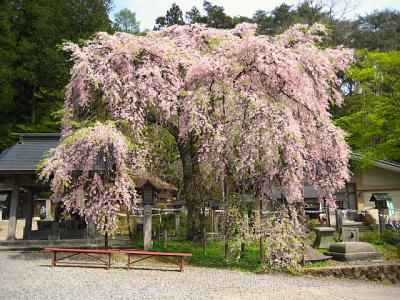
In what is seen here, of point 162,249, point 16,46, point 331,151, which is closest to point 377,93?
point 331,151

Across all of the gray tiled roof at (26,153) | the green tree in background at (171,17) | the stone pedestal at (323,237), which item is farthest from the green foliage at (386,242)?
the green tree in background at (171,17)

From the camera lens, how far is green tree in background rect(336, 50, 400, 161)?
1777 centimetres

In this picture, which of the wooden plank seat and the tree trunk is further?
the tree trunk

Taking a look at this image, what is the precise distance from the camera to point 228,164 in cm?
1091

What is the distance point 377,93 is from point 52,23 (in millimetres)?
23899

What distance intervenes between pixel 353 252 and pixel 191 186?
5900 mm

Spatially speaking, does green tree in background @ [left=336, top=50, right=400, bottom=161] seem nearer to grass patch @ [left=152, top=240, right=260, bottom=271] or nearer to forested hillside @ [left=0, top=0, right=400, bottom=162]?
forested hillside @ [left=0, top=0, right=400, bottom=162]

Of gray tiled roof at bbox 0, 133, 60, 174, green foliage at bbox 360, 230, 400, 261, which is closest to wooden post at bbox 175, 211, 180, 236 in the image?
gray tiled roof at bbox 0, 133, 60, 174

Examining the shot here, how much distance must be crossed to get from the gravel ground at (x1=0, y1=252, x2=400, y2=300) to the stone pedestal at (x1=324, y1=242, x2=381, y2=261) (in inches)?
57.9

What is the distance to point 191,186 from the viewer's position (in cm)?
1372

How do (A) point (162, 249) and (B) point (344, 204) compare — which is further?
(B) point (344, 204)

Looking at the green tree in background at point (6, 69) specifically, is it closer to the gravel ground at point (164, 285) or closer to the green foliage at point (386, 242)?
the gravel ground at point (164, 285)

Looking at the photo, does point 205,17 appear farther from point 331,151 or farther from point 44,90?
point 331,151

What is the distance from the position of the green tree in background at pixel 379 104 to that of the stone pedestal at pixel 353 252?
7.03m
